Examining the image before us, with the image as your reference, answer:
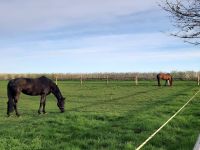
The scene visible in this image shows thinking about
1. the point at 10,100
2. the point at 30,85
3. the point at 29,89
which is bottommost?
the point at 10,100

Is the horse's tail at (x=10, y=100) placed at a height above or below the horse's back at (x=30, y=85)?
below

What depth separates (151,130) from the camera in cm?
1134

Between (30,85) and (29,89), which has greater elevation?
(30,85)

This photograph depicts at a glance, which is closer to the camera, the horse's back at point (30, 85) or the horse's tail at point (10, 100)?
the horse's tail at point (10, 100)

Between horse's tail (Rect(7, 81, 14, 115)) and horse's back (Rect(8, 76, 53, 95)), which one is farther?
horse's back (Rect(8, 76, 53, 95))

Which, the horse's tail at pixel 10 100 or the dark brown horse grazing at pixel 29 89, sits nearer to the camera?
the horse's tail at pixel 10 100

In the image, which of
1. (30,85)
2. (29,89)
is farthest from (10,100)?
(30,85)

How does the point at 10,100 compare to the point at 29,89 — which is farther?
the point at 29,89

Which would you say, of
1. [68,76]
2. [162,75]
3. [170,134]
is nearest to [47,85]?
[170,134]

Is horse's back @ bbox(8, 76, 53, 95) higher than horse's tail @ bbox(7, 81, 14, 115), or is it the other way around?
horse's back @ bbox(8, 76, 53, 95)

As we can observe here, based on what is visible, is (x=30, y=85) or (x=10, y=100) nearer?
(x=10, y=100)

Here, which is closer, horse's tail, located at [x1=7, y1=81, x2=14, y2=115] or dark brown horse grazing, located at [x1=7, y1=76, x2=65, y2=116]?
horse's tail, located at [x1=7, y1=81, x2=14, y2=115]

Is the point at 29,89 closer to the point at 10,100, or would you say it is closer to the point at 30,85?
the point at 30,85

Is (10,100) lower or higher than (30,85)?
lower
